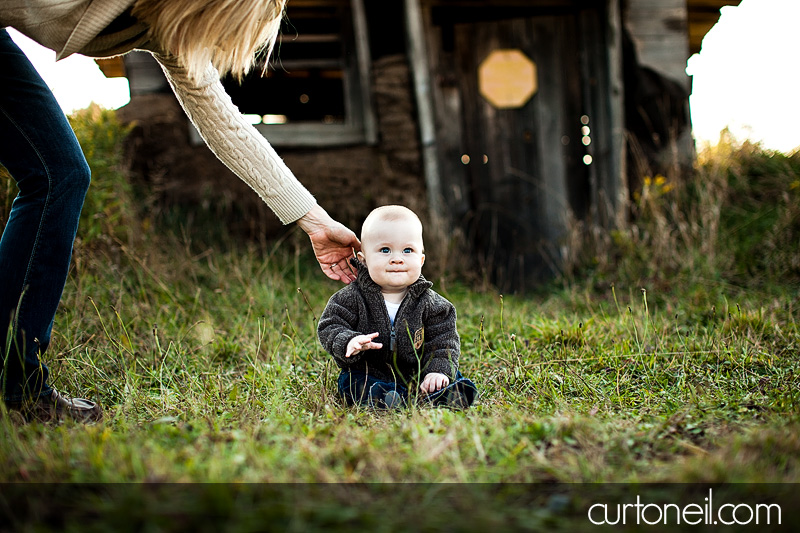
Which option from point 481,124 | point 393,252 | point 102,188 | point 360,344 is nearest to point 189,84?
point 393,252

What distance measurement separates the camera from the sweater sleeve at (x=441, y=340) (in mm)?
2203

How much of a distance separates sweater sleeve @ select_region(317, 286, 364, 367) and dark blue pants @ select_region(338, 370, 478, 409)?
7 centimetres

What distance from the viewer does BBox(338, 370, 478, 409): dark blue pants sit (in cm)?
209

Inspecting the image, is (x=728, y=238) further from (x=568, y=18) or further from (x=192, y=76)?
(x=192, y=76)

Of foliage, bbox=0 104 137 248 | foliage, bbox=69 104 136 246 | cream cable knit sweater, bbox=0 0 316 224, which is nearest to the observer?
cream cable knit sweater, bbox=0 0 316 224

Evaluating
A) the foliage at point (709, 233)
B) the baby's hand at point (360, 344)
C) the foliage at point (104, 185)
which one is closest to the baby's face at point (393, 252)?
the baby's hand at point (360, 344)

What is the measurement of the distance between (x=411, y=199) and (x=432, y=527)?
4298 mm

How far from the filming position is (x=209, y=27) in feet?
6.00

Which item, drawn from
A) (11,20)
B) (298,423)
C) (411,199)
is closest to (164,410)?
(298,423)

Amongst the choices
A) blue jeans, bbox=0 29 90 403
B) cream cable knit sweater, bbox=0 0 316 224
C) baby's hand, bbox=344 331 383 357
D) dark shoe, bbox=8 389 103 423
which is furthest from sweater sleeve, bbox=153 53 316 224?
dark shoe, bbox=8 389 103 423

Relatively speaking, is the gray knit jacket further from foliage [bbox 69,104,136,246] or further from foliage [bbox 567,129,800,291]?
foliage [bbox 567,129,800,291]

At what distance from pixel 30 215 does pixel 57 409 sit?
0.62m

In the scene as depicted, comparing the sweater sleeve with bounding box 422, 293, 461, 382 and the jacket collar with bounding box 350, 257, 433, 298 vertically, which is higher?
the jacket collar with bounding box 350, 257, 433, 298

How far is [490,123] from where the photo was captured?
577 centimetres
